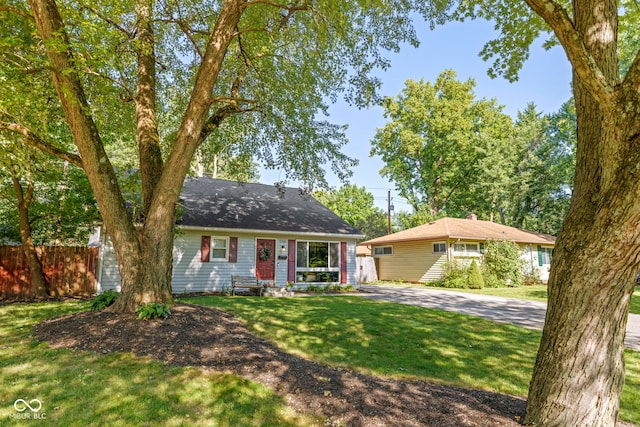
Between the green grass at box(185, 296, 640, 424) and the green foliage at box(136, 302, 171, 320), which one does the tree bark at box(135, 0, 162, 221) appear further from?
the green grass at box(185, 296, 640, 424)

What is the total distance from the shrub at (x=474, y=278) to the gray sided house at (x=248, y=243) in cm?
657

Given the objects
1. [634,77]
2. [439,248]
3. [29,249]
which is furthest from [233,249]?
[634,77]

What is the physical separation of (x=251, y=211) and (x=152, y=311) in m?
10.1

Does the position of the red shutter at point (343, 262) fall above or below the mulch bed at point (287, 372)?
above

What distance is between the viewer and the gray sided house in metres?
13.1

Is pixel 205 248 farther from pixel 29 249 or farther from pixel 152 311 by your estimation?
pixel 152 311

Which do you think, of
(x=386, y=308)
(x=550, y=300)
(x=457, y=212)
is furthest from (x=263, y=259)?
(x=457, y=212)

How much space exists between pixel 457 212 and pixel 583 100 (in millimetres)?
33812

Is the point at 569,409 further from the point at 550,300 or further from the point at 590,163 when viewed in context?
the point at 590,163

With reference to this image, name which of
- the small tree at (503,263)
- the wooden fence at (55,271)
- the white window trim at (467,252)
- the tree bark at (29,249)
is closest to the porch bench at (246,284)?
the wooden fence at (55,271)

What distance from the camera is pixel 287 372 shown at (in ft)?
13.2

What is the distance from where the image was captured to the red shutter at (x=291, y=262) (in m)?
14.8

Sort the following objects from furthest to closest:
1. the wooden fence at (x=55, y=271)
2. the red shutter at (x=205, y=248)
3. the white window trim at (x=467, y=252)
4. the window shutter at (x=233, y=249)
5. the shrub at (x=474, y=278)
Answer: the white window trim at (x=467, y=252)
the shrub at (x=474, y=278)
the window shutter at (x=233, y=249)
the red shutter at (x=205, y=248)
the wooden fence at (x=55, y=271)

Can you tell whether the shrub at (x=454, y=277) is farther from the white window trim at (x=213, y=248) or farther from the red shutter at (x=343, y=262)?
the white window trim at (x=213, y=248)
